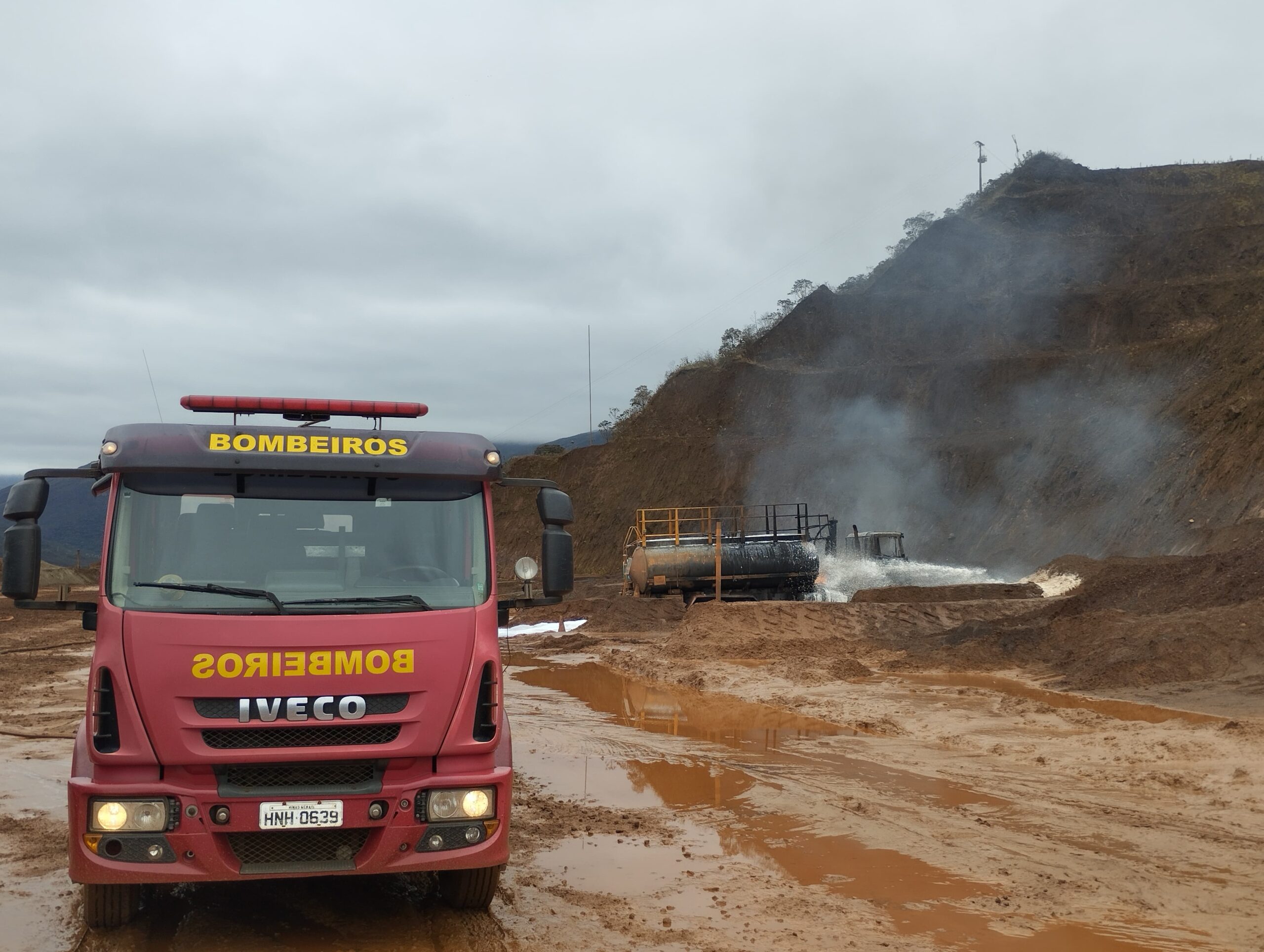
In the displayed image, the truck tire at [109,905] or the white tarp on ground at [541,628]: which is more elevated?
the truck tire at [109,905]

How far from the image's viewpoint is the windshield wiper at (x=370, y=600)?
5.60m

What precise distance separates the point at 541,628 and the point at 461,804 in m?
24.2

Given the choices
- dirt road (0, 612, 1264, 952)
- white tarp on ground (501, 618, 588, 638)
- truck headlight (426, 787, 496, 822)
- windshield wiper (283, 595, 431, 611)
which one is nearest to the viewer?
truck headlight (426, 787, 496, 822)

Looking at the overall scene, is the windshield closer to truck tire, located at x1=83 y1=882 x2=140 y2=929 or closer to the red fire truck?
the red fire truck

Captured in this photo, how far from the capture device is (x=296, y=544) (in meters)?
5.94

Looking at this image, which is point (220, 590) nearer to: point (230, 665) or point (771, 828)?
point (230, 665)

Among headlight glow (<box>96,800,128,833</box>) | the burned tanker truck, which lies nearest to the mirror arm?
headlight glow (<box>96,800,128,833</box>)

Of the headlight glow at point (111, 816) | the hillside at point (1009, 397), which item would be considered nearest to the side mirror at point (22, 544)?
the headlight glow at point (111, 816)

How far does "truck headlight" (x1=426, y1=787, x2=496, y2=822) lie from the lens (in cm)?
549

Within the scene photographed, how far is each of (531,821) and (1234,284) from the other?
55014 millimetres

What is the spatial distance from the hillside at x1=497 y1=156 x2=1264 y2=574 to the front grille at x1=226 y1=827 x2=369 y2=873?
33072 millimetres

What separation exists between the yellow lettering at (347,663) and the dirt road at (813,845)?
1499 millimetres

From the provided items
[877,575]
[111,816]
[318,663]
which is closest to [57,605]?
[111,816]

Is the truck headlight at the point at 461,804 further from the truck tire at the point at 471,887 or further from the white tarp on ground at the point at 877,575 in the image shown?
the white tarp on ground at the point at 877,575
